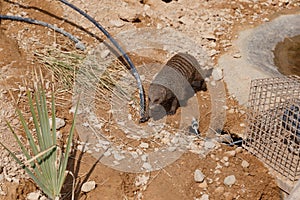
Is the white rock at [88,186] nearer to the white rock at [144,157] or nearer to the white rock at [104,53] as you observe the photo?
the white rock at [144,157]

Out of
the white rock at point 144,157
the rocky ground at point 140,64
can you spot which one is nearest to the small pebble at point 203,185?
the rocky ground at point 140,64

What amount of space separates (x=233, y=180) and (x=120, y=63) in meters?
1.89

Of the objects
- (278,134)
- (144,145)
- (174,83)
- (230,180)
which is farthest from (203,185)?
(174,83)

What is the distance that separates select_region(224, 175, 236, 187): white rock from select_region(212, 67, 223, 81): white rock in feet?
4.84

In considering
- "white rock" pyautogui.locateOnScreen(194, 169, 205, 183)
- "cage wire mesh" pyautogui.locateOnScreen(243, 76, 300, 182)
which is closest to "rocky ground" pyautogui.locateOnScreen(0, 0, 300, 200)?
"white rock" pyautogui.locateOnScreen(194, 169, 205, 183)

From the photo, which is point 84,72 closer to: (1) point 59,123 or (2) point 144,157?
(1) point 59,123

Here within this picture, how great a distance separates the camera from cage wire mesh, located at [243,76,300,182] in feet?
12.8

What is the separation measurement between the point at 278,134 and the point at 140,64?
5.80 ft

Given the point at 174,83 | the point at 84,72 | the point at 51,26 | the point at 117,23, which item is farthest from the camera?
the point at 117,23

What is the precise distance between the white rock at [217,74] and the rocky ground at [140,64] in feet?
0.58

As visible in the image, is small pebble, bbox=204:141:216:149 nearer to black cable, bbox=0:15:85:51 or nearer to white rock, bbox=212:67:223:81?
white rock, bbox=212:67:223:81

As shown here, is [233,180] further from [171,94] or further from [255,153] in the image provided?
[171,94]

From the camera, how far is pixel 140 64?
16.9 ft

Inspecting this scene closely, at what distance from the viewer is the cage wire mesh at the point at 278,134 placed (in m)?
3.91
